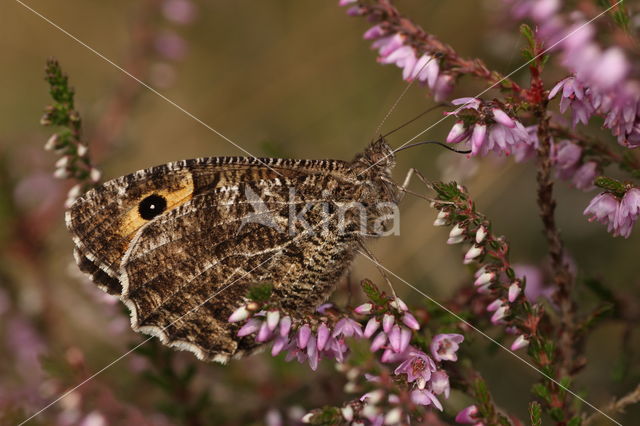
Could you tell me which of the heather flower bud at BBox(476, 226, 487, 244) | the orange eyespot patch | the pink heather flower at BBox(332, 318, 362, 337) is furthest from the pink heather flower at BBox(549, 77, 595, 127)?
the orange eyespot patch

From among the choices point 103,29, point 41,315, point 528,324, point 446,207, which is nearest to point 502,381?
point 528,324

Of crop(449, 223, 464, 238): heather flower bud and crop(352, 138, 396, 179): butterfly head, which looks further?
crop(352, 138, 396, 179): butterfly head

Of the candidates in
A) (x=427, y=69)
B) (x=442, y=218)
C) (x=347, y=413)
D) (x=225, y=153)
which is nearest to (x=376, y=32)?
(x=427, y=69)

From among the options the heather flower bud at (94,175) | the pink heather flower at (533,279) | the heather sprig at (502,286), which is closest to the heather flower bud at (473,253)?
the heather sprig at (502,286)

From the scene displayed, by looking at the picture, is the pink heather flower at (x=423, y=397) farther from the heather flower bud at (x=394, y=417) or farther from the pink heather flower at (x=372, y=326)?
the pink heather flower at (x=372, y=326)

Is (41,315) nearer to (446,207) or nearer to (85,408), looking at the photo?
(85,408)

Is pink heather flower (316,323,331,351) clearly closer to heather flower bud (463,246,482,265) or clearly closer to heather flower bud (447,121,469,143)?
heather flower bud (463,246,482,265)
